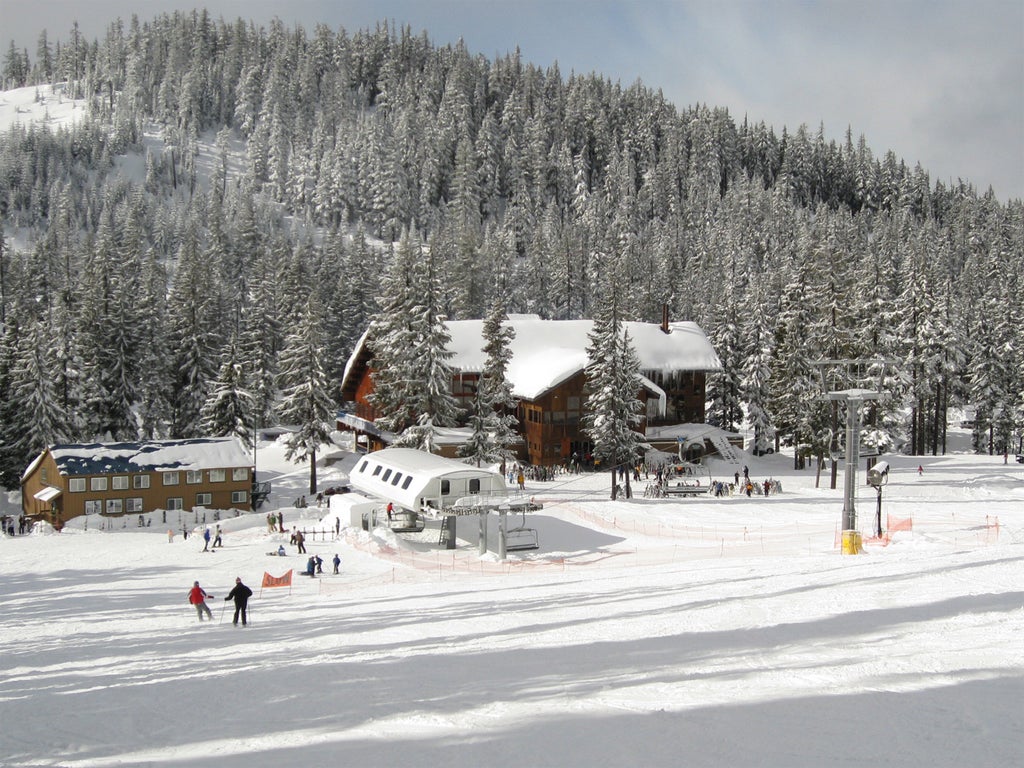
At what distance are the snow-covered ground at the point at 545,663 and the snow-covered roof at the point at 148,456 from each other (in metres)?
18.6

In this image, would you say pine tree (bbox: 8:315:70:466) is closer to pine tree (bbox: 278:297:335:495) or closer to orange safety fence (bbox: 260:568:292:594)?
pine tree (bbox: 278:297:335:495)

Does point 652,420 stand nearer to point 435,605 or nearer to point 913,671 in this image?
point 435,605

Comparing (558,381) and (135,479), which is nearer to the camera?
(135,479)

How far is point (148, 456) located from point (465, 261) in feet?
172

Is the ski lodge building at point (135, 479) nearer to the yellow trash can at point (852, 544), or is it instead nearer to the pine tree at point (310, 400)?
the pine tree at point (310, 400)

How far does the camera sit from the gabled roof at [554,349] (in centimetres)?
5709

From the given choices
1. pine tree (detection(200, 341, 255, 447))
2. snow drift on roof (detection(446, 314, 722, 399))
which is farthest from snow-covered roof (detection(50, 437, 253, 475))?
snow drift on roof (detection(446, 314, 722, 399))

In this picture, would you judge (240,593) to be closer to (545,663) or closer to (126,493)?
(545,663)

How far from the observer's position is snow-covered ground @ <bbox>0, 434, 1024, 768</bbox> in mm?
10375

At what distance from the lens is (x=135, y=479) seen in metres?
47.8

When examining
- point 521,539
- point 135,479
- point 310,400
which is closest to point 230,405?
point 310,400

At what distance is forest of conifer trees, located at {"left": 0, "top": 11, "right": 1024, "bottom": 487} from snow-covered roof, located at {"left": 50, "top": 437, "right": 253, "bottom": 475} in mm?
5312

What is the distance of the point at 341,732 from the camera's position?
11109 mm

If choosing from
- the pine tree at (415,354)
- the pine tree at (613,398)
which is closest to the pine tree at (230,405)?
the pine tree at (415,354)
